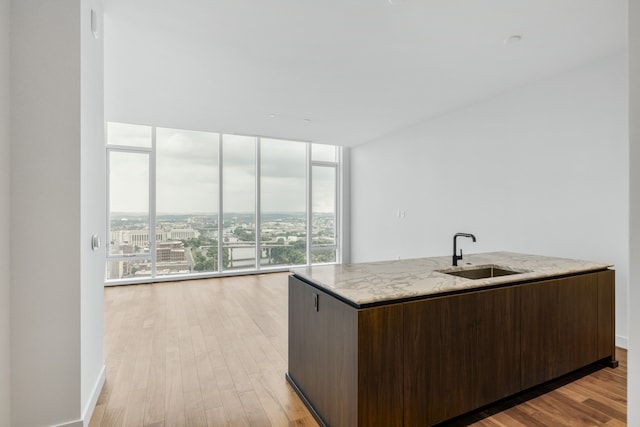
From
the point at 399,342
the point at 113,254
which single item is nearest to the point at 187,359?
the point at 399,342

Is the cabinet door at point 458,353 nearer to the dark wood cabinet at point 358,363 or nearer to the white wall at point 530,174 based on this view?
the dark wood cabinet at point 358,363

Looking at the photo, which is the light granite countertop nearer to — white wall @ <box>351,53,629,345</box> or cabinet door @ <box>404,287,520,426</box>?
cabinet door @ <box>404,287,520,426</box>

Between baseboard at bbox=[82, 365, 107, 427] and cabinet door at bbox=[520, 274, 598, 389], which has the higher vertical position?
cabinet door at bbox=[520, 274, 598, 389]

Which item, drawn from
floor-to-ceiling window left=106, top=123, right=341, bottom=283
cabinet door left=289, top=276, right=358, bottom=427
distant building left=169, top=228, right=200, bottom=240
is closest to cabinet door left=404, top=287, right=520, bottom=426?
cabinet door left=289, top=276, right=358, bottom=427

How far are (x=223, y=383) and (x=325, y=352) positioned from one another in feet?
3.42

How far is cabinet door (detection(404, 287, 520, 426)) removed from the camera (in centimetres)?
162

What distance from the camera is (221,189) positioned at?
6117mm

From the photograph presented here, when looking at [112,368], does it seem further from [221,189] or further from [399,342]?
[221,189]

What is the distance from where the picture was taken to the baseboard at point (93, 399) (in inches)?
70.2

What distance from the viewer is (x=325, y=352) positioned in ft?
5.70

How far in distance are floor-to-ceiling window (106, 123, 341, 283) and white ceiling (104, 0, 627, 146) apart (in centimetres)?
Result: 130
